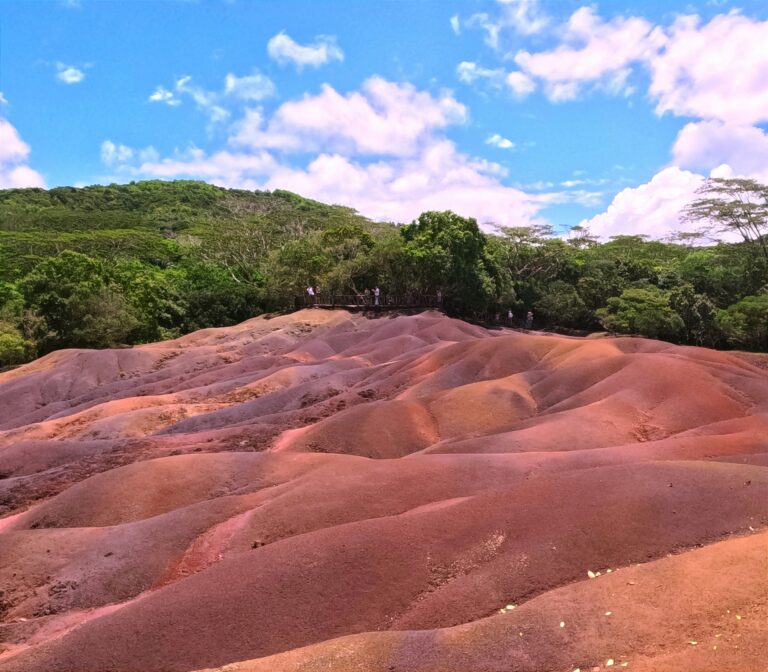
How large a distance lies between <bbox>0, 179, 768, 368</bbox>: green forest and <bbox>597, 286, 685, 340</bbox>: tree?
0.13m

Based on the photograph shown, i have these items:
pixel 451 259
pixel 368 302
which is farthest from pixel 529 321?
pixel 368 302

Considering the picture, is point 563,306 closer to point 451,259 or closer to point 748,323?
point 451,259

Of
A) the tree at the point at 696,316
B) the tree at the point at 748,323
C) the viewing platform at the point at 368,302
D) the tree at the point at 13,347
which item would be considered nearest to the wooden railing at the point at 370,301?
the viewing platform at the point at 368,302

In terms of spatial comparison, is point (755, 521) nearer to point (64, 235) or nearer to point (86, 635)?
point (86, 635)

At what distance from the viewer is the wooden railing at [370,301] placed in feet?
219

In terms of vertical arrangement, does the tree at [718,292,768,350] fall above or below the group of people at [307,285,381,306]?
below

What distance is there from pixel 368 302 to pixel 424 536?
→ 5519cm

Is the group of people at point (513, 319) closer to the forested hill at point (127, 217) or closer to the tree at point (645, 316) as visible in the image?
the tree at point (645, 316)

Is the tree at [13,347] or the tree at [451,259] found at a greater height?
the tree at [451,259]

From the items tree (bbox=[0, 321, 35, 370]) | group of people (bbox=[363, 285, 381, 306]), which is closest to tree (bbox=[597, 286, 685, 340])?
group of people (bbox=[363, 285, 381, 306])

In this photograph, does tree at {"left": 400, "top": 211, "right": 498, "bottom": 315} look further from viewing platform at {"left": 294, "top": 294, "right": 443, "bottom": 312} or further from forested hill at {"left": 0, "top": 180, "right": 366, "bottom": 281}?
forested hill at {"left": 0, "top": 180, "right": 366, "bottom": 281}

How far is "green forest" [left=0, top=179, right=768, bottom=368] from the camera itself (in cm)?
5597

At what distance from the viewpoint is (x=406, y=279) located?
66938mm

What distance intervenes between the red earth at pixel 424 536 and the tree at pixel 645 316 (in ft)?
81.4
